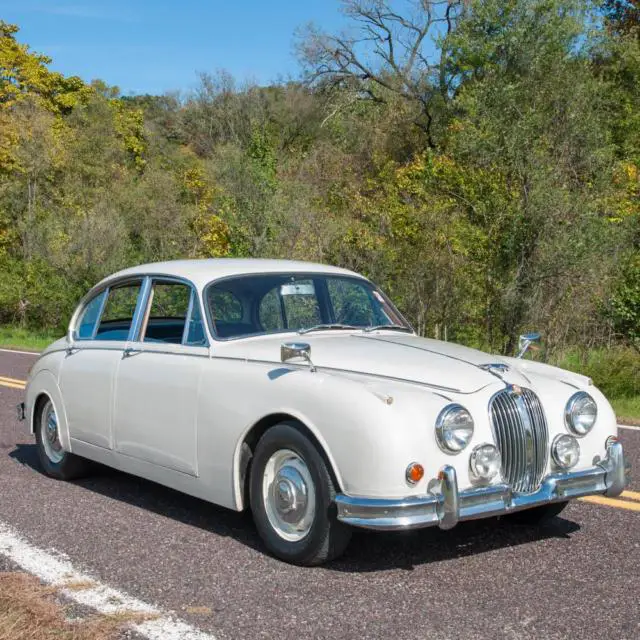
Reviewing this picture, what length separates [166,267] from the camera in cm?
625

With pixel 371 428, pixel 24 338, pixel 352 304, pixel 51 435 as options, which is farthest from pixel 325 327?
pixel 24 338

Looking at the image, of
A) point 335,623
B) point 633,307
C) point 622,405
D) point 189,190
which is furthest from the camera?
point 189,190

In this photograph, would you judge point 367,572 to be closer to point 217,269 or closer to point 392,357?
point 392,357

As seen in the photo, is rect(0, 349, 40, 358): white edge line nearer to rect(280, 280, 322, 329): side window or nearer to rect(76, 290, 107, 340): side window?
rect(76, 290, 107, 340): side window

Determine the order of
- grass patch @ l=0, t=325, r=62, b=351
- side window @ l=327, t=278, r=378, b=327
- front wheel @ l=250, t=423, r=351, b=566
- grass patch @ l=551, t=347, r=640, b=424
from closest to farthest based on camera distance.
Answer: front wheel @ l=250, t=423, r=351, b=566 < side window @ l=327, t=278, r=378, b=327 < grass patch @ l=551, t=347, r=640, b=424 < grass patch @ l=0, t=325, r=62, b=351

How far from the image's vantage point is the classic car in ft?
14.4

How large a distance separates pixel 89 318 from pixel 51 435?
942 millimetres

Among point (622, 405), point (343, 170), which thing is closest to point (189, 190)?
→ point (343, 170)

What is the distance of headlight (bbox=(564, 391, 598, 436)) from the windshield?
150 centimetres

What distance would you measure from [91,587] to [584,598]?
2.30 m

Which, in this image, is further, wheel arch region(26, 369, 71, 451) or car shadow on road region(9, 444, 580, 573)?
wheel arch region(26, 369, 71, 451)

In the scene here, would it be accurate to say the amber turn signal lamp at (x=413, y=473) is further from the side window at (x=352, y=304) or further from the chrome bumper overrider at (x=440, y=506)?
the side window at (x=352, y=304)

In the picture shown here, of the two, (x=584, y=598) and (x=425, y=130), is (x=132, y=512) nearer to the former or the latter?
(x=584, y=598)

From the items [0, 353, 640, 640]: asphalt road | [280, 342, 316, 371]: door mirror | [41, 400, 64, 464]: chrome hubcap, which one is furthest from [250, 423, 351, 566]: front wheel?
[41, 400, 64, 464]: chrome hubcap
